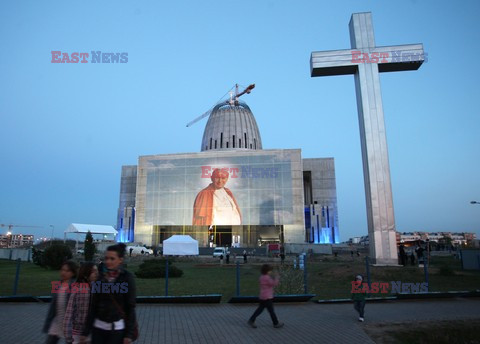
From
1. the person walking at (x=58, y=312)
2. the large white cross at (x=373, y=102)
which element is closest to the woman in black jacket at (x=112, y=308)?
the person walking at (x=58, y=312)

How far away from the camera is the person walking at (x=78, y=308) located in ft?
15.8

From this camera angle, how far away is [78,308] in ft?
15.9

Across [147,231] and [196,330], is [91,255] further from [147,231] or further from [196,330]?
[147,231]

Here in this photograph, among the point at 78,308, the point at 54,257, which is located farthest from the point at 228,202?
the point at 78,308

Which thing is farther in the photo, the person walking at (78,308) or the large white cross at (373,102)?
the large white cross at (373,102)

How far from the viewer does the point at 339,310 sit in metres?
11.1

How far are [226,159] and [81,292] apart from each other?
191 feet

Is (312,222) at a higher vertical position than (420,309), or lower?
higher

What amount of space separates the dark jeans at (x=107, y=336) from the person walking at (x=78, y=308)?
2.70 feet

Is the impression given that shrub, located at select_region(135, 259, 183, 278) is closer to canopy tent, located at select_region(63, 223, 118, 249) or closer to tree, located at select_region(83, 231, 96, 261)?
tree, located at select_region(83, 231, 96, 261)

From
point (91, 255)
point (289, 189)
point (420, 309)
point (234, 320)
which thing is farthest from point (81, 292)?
point (289, 189)

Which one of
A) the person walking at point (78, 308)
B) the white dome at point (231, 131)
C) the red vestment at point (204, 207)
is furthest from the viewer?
the white dome at point (231, 131)

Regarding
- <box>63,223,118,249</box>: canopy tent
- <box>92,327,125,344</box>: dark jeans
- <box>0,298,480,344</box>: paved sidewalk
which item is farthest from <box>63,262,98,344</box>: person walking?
<box>63,223,118,249</box>: canopy tent

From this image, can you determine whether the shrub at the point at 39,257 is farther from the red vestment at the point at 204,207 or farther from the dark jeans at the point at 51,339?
the red vestment at the point at 204,207
